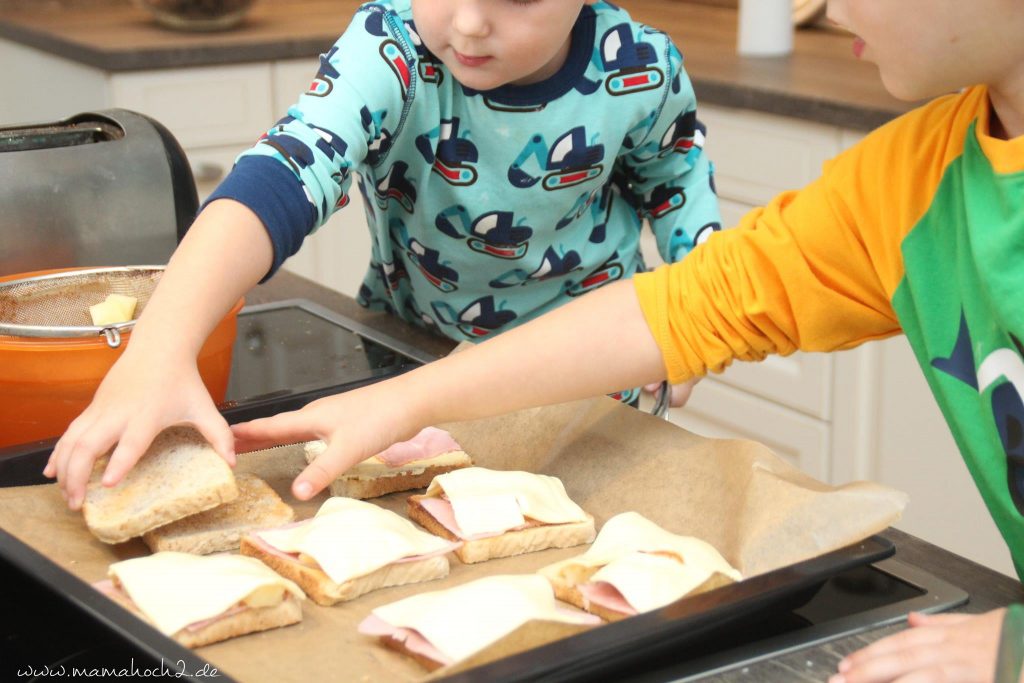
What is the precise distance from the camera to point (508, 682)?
626mm

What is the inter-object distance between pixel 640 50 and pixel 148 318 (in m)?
0.56

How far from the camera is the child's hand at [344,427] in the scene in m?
0.92

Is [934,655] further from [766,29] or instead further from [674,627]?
[766,29]

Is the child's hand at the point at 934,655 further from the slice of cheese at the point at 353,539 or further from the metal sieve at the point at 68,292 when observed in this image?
the metal sieve at the point at 68,292

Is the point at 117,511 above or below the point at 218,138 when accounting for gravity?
above

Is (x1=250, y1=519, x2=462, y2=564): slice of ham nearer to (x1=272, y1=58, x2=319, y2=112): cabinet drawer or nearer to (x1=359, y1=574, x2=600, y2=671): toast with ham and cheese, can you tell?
(x1=359, y1=574, x2=600, y2=671): toast with ham and cheese

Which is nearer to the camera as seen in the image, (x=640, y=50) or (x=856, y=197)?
(x=856, y=197)

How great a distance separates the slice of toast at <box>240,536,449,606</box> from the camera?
0.80m

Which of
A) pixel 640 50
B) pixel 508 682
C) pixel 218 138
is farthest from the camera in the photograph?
pixel 218 138

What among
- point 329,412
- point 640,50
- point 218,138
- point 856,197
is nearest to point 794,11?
point 218,138

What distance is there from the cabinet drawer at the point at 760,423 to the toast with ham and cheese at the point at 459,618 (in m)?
1.39

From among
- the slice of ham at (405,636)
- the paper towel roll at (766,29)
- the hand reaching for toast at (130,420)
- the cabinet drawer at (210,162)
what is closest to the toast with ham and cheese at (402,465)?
the hand reaching for toast at (130,420)

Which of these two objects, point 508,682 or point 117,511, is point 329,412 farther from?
point 508,682

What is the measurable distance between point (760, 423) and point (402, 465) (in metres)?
1.43
